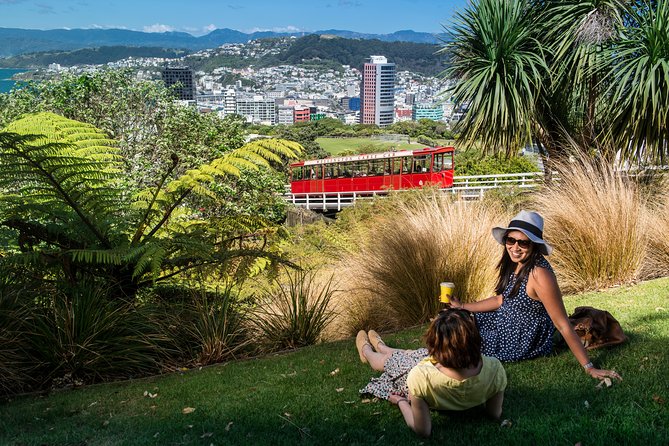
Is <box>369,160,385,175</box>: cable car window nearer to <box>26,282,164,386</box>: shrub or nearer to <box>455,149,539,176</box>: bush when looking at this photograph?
<box>455,149,539,176</box>: bush

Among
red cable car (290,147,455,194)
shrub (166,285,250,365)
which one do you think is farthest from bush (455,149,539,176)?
shrub (166,285,250,365)

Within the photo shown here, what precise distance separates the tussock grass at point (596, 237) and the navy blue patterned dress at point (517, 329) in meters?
2.77

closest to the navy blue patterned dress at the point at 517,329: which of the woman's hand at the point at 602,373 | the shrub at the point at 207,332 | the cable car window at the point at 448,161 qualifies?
the woman's hand at the point at 602,373

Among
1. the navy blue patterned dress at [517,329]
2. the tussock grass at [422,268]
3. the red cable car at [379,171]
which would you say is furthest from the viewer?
the red cable car at [379,171]

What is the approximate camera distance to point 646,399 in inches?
134

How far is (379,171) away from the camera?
23.8 meters

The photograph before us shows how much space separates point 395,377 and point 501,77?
1023 cm

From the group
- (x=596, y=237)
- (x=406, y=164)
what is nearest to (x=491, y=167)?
(x=406, y=164)

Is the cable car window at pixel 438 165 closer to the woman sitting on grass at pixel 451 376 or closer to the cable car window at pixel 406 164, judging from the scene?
the cable car window at pixel 406 164

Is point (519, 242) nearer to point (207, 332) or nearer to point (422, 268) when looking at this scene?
point (422, 268)

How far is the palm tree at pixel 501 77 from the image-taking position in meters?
12.5

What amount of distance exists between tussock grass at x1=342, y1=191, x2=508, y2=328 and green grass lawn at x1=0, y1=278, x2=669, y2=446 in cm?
130

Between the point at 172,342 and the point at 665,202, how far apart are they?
19.2 ft

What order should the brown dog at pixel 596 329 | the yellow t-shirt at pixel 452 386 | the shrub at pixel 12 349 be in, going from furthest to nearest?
1. the shrub at pixel 12 349
2. the brown dog at pixel 596 329
3. the yellow t-shirt at pixel 452 386
